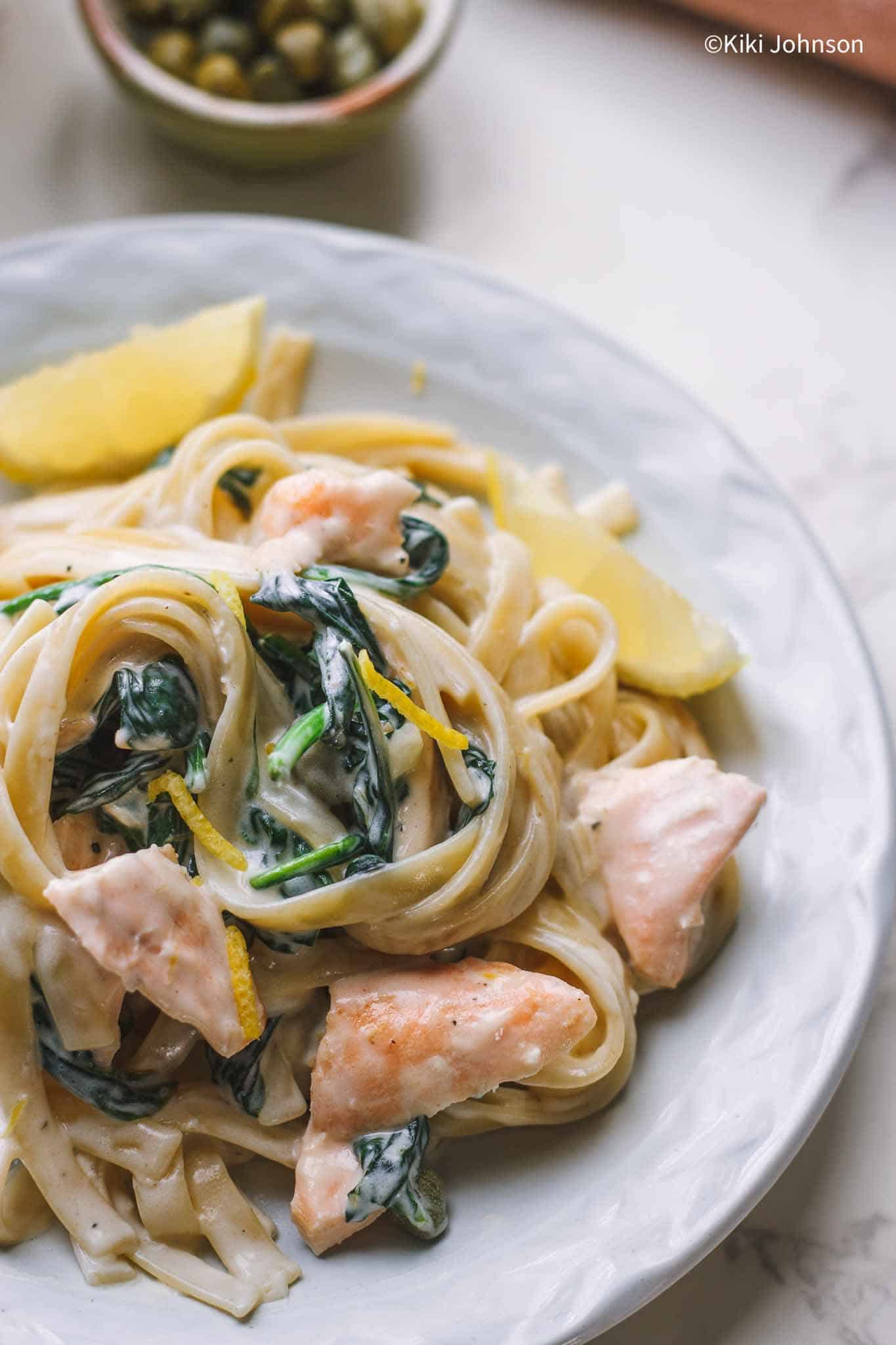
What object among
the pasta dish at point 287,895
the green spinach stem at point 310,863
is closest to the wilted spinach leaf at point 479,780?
the pasta dish at point 287,895

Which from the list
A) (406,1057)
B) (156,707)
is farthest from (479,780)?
(156,707)

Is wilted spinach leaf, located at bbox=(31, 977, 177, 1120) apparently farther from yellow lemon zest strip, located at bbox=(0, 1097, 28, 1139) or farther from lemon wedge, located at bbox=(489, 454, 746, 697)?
lemon wedge, located at bbox=(489, 454, 746, 697)

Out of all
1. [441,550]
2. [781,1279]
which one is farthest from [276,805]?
[781,1279]

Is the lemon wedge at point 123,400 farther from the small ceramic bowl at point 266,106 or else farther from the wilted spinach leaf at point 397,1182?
the wilted spinach leaf at point 397,1182

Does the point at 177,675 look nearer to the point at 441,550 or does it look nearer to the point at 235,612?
the point at 235,612

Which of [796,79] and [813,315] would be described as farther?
[796,79]

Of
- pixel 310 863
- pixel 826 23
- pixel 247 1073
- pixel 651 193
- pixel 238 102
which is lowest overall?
pixel 247 1073

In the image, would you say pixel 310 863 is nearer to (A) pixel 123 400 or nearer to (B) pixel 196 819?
(B) pixel 196 819
